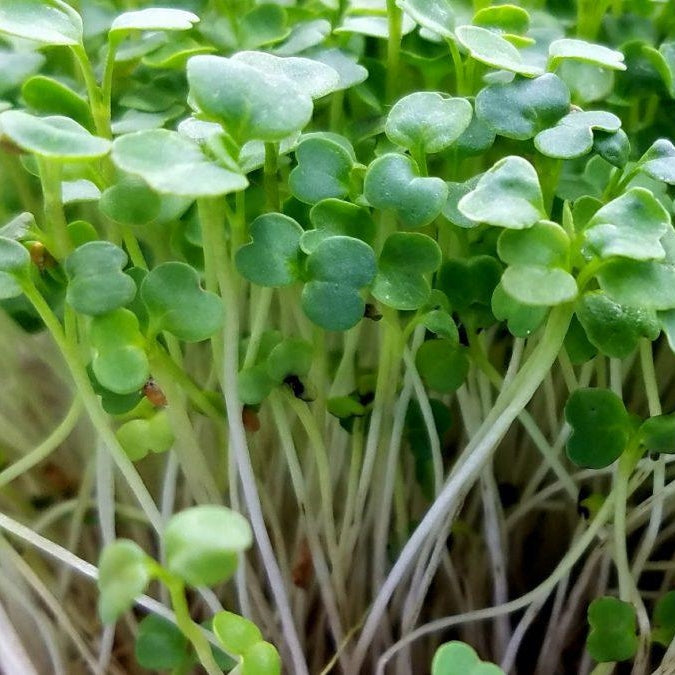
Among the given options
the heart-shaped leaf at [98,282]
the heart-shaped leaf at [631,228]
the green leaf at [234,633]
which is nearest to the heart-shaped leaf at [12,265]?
the heart-shaped leaf at [98,282]

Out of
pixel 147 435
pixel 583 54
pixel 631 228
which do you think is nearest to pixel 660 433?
pixel 631 228

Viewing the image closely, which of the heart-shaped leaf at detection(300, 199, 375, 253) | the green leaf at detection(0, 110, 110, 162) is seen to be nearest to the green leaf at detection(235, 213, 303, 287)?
the heart-shaped leaf at detection(300, 199, 375, 253)

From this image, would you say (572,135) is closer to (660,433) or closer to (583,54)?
(583,54)

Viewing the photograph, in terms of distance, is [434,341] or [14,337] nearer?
[434,341]

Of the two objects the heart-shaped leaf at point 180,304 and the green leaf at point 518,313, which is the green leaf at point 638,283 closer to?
the green leaf at point 518,313

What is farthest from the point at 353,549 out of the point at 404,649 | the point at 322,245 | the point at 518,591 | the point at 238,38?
the point at 238,38

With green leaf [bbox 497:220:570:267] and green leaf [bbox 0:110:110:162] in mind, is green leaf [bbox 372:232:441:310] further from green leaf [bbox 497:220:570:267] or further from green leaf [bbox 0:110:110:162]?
green leaf [bbox 0:110:110:162]

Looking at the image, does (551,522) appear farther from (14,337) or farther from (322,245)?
(14,337)
